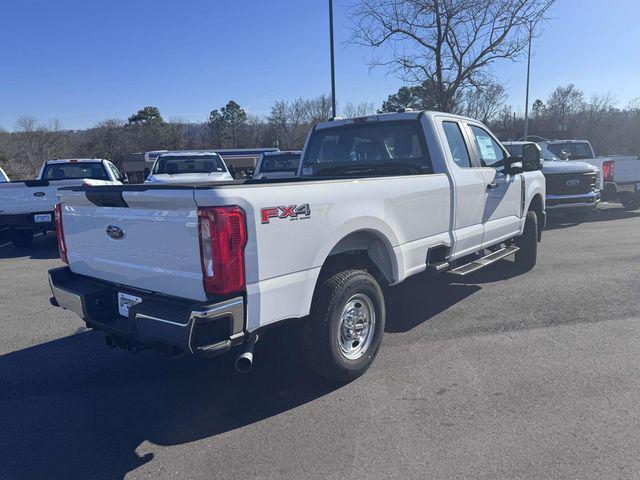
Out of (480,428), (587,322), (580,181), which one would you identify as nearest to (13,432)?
(480,428)

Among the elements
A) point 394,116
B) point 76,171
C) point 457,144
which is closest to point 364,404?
point 394,116

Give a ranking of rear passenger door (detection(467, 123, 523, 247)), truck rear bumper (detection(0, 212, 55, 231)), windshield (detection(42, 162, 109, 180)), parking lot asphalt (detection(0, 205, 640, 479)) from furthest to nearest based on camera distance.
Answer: windshield (detection(42, 162, 109, 180)) < truck rear bumper (detection(0, 212, 55, 231)) < rear passenger door (detection(467, 123, 523, 247)) < parking lot asphalt (detection(0, 205, 640, 479))

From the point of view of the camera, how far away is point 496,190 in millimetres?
5965

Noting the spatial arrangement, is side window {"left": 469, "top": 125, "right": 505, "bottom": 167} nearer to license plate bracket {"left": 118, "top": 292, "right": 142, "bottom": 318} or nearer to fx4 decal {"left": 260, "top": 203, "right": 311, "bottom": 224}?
fx4 decal {"left": 260, "top": 203, "right": 311, "bottom": 224}

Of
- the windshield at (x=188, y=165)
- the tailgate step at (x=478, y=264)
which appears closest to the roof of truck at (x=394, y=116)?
Result: the tailgate step at (x=478, y=264)

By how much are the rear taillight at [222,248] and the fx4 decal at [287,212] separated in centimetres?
17

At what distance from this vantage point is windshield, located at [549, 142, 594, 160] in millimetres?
15945

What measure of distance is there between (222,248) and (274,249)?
1.23 ft

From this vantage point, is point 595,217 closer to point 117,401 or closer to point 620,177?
point 620,177

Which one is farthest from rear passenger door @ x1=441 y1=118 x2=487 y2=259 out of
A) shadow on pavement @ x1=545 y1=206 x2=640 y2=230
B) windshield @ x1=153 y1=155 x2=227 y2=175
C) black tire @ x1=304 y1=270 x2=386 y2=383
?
windshield @ x1=153 y1=155 x2=227 y2=175

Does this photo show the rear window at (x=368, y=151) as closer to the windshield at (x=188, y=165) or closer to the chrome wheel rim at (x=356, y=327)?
the chrome wheel rim at (x=356, y=327)

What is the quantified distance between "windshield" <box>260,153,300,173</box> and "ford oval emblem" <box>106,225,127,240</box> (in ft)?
34.1

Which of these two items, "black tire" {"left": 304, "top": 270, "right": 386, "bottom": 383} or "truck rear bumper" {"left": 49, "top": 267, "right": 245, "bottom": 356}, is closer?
"truck rear bumper" {"left": 49, "top": 267, "right": 245, "bottom": 356}

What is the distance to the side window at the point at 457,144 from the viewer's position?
5.32m
